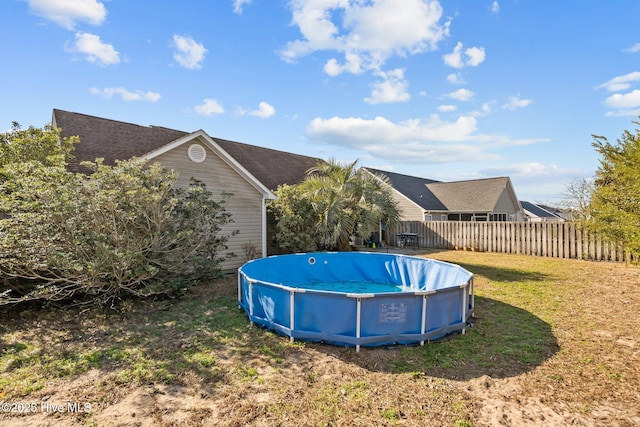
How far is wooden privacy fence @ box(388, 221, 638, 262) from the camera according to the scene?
45.9 ft

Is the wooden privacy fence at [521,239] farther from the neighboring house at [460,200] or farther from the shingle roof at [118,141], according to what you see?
the shingle roof at [118,141]

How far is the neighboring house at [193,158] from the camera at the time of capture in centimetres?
1101

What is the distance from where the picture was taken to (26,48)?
9398 mm

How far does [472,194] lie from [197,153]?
73.4 feet

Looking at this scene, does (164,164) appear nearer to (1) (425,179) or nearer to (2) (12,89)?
(2) (12,89)

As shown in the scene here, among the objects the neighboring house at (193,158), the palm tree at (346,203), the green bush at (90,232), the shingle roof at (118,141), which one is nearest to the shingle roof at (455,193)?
the palm tree at (346,203)

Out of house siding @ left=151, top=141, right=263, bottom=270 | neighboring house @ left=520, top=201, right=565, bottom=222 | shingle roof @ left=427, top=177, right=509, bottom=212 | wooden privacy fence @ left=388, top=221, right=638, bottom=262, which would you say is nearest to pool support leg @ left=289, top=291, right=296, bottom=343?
house siding @ left=151, top=141, right=263, bottom=270

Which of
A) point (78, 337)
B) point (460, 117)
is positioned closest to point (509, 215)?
point (460, 117)

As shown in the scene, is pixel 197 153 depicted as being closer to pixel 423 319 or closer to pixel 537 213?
pixel 423 319

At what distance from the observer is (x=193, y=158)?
1127 cm

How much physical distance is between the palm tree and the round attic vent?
4.58 metres

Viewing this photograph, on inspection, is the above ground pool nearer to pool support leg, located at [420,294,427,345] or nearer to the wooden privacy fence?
pool support leg, located at [420,294,427,345]

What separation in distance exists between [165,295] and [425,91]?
43.7ft

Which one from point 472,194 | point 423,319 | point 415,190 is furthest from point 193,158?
point 472,194
